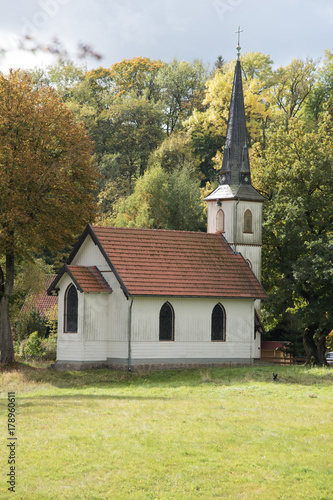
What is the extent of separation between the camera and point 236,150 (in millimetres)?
41656

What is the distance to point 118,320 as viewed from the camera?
34.0 metres

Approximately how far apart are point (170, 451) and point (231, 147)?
28.9 meters

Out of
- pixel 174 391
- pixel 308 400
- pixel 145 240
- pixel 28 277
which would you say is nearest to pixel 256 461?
pixel 308 400

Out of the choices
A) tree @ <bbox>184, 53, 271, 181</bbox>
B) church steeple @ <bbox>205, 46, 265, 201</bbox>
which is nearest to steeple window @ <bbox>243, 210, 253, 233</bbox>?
church steeple @ <bbox>205, 46, 265, 201</bbox>

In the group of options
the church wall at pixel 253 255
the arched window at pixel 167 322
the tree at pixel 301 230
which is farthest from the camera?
the church wall at pixel 253 255

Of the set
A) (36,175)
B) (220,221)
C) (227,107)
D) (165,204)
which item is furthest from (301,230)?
(227,107)

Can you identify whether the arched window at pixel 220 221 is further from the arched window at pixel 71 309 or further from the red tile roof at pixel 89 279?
the arched window at pixel 71 309

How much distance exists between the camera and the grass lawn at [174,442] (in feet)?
41.2

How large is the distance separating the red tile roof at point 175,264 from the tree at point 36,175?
2080mm

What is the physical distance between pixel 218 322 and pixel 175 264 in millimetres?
3677

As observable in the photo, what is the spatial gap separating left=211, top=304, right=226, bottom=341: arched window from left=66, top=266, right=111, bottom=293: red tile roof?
223 inches

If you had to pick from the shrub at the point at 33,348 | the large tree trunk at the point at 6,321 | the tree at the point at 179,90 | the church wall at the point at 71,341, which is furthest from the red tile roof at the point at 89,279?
the tree at the point at 179,90

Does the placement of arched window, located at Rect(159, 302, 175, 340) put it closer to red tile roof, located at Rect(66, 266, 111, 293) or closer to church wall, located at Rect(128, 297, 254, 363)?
church wall, located at Rect(128, 297, 254, 363)

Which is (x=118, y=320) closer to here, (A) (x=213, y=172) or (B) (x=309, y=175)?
(B) (x=309, y=175)
